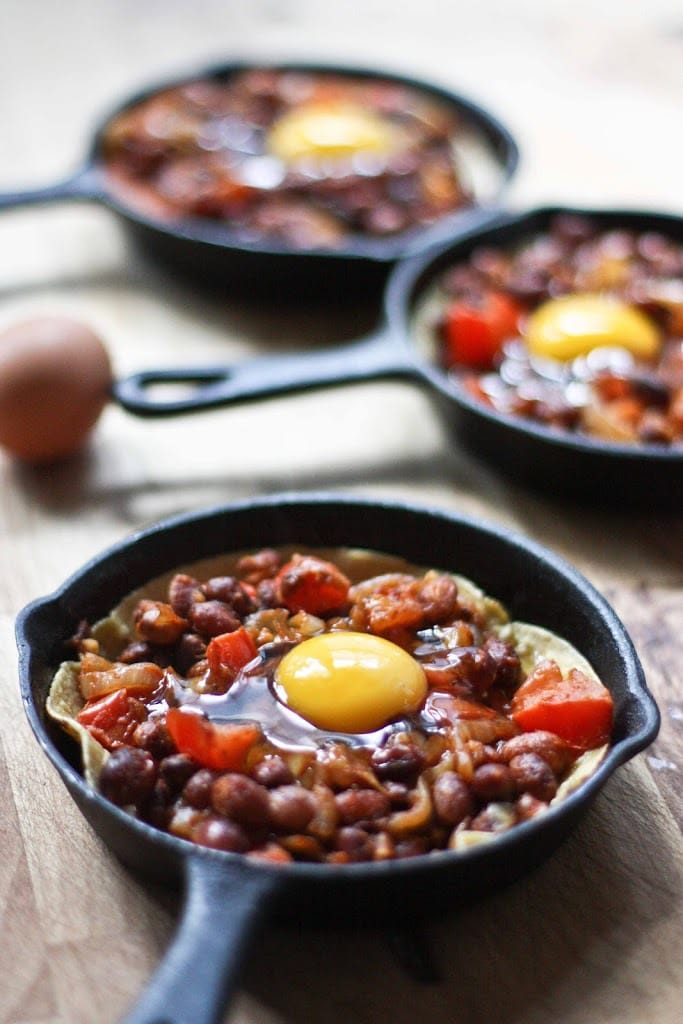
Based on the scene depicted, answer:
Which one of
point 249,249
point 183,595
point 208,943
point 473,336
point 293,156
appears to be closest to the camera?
point 208,943

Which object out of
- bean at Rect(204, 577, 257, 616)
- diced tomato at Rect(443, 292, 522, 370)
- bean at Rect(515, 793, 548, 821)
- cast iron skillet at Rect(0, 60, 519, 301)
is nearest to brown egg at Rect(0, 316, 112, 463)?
cast iron skillet at Rect(0, 60, 519, 301)

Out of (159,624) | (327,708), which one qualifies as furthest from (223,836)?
(159,624)

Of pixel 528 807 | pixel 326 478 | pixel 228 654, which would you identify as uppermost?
pixel 228 654

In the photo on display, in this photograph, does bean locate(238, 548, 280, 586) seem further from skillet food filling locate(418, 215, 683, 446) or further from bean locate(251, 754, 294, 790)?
skillet food filling locate(418, 215, 683, 446)

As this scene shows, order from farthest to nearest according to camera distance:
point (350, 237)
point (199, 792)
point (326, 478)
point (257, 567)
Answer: point (350, 237), point (326, 478), point (257, 567), point (199, 792)

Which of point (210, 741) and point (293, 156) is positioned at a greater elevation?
point (293, 156)

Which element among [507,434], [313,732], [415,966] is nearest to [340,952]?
[415,966]

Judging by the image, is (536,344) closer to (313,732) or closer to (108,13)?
(313,732)

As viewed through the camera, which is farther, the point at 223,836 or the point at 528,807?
the point at 528,807

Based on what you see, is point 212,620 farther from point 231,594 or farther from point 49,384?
point 49,384
